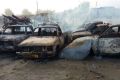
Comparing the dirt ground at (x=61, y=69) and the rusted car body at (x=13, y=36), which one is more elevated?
the rusted car body at (x=13, y=36)

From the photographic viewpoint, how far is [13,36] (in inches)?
474

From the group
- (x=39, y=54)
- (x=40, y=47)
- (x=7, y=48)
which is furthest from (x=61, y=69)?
(x=7, y=48)

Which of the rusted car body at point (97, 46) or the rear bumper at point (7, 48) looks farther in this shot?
the rear bumper at point (7, 48)

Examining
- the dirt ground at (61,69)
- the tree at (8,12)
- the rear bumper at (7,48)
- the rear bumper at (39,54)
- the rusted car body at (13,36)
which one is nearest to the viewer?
the dirt ground at (61,69)

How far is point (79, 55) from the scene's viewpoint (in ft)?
34.2

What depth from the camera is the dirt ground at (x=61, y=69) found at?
7.90 m

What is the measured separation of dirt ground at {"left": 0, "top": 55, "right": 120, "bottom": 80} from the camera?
7905 mm

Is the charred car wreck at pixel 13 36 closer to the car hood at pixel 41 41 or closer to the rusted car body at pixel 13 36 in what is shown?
the rusted car body at pixel 13 36

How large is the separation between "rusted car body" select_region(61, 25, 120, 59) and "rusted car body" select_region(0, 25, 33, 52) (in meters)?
2.41

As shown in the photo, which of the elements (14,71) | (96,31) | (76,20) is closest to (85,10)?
(76,20)

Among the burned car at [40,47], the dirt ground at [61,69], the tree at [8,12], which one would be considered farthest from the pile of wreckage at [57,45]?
the tree at [8,12]

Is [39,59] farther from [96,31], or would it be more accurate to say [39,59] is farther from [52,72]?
[96,31]

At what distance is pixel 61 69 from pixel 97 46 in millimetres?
2196

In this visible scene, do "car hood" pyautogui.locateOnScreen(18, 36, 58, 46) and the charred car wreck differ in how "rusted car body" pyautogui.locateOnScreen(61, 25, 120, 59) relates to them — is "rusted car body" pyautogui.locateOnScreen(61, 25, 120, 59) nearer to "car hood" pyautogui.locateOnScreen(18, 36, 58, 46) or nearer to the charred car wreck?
"car hood" pyautogui.locateOnScreen(18, 36, 58, 46)
